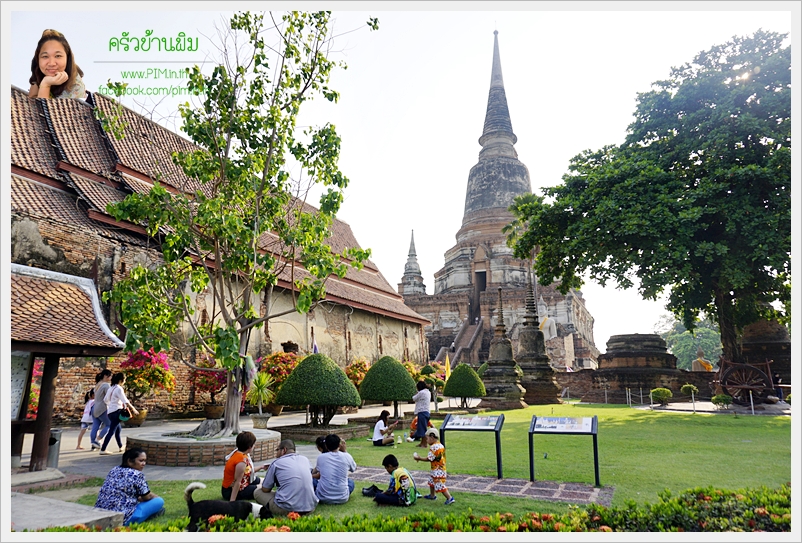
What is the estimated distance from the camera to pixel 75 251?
11.4 meters

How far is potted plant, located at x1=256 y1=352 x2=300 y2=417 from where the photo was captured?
13385mm

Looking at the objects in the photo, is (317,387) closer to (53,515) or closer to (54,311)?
(54,311)

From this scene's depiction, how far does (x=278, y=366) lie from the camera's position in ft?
44.3

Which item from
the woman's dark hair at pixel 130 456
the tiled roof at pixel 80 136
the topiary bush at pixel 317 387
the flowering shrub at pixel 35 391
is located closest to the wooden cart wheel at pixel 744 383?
the topiary bush at pixel 317 387

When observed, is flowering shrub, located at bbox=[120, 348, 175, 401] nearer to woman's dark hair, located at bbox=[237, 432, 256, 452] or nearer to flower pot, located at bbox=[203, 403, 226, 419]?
flower pot, located at bbox=[203, 403, 226, 419]

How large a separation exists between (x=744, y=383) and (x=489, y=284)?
77.0 feet

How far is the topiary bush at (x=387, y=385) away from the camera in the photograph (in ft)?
36.4

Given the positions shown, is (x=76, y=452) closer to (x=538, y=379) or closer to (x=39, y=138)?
(x=39, y=138)

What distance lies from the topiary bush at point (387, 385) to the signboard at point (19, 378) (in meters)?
6.23

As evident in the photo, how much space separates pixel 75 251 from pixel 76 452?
4.80m

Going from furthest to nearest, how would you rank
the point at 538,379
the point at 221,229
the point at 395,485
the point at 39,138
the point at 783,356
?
the point at 538,379 → the point at 783,356 → the point at 39,138 → the point at 221,229 → the point at 395,485

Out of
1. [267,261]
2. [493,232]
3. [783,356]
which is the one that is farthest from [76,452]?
[493,232]

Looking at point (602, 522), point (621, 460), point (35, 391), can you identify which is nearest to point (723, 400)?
point (621, 460)

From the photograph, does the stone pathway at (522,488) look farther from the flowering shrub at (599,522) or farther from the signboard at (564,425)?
the flowering shrub at (599,522)
